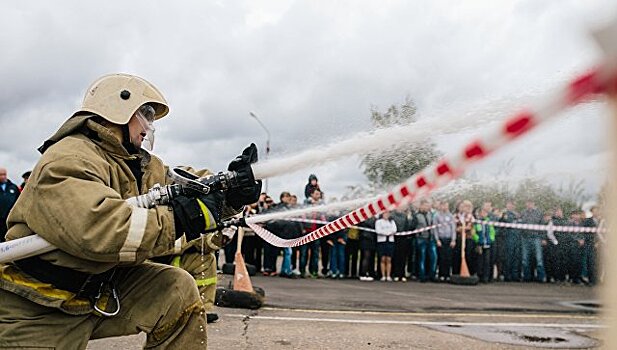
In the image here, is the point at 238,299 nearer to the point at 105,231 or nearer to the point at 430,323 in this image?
the point at 430,323

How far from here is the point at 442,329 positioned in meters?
6.87

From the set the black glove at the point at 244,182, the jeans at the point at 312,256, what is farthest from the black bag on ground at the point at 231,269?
the black glove at the point at 244,182

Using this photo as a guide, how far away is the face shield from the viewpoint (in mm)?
3283

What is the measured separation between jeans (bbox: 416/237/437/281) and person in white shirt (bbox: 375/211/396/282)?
0.60 metres

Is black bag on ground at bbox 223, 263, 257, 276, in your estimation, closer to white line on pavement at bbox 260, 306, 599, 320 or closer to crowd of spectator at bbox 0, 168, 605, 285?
crowd of spectator at bbox 0, 168, 605, 285

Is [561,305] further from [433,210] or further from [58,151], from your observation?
[58,151]

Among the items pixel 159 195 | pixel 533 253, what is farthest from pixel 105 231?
pixel 533 253

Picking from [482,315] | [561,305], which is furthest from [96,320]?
[561,305]

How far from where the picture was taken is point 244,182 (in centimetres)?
312

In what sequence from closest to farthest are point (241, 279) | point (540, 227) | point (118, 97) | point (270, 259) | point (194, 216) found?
point (194, 216) < point (118, 97) < point (241, 279) < point (270, 259) < point (540, 227)

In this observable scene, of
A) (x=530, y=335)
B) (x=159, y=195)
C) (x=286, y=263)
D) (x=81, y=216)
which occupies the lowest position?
(x=530, y=335)

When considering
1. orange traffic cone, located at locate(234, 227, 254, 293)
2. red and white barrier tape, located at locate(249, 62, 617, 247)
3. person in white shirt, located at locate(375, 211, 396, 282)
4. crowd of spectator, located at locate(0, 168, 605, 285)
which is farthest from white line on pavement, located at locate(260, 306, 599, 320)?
red and white barrier tape, located at locate(249, 62, 617, 247)

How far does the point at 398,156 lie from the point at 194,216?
1.24 m

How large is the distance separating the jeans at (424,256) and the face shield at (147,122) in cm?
1030
